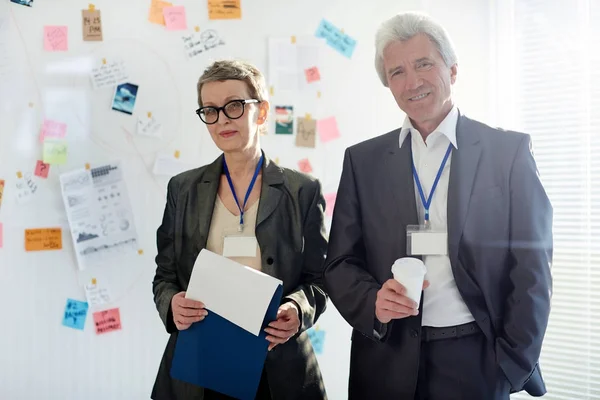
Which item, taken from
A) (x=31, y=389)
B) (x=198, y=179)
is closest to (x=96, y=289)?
(x=31, y=389)

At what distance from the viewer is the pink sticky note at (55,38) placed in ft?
8.38

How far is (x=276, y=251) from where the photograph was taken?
1.84 m

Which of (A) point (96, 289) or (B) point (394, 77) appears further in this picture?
(A) point (96, 289)

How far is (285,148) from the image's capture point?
2.77 metres

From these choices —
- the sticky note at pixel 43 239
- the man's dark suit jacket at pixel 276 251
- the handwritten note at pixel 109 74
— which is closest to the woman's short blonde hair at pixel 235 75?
the man's dark suit jacket at pixel 276 251

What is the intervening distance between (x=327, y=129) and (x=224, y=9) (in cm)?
76

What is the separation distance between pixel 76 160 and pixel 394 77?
1.58 m

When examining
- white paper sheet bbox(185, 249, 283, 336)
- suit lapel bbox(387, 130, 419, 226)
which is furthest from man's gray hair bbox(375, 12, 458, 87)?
white paper sheet bbox(185, 249, 283, 336)

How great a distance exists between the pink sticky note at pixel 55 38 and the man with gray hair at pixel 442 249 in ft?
5.18

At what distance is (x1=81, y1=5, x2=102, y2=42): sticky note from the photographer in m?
2.58

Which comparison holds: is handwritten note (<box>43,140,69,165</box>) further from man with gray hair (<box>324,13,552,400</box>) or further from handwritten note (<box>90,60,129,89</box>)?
man with gray hair (<box>324,13,552,400</box>)

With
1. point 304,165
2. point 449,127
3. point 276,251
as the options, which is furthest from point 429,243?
point 304,165

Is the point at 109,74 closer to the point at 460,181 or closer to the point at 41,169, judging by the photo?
the point at 41,169

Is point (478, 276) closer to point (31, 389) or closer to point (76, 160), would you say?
point (76, 160)
